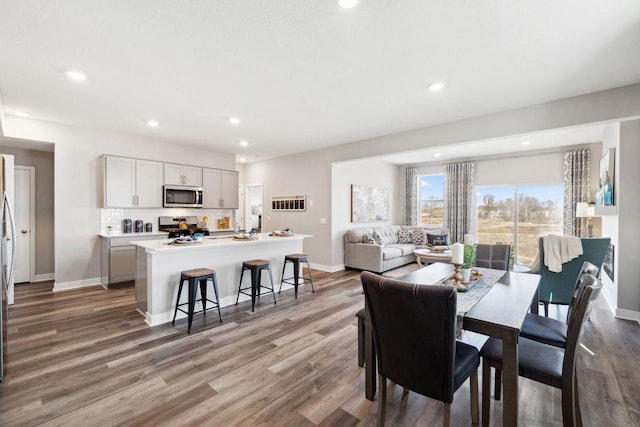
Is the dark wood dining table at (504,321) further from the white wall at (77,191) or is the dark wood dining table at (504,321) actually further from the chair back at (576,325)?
the white wall at (77,191)

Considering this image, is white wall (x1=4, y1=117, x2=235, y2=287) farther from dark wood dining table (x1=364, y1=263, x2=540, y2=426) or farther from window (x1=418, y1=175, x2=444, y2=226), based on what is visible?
window (x1=418, y1=175, x2=444, y2=226)

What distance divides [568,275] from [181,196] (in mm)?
6186

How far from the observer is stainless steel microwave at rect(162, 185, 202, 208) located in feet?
18.1

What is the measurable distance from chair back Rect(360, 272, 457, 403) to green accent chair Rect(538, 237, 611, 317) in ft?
8.51

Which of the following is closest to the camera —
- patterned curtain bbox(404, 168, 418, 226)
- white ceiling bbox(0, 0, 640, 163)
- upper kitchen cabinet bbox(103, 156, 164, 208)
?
white ceiling bbox(0, 0, 640, 163)

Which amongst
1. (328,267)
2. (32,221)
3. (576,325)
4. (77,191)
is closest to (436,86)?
(576,325)

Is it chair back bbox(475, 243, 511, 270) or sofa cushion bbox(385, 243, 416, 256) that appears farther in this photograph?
sofa cushion bbox(385, 243, 416, 256)

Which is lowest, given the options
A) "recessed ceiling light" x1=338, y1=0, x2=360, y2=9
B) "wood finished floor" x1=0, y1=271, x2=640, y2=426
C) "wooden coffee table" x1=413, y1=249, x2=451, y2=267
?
"wood finished floor" x1=0, y1=271, x2=640, y2=426

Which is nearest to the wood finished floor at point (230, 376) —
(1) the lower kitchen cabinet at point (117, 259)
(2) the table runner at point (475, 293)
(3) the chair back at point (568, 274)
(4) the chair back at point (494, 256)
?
(3) the chair back at point (568, 274)

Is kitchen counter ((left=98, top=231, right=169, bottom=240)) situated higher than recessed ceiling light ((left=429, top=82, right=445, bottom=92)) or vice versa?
recessed ceiling light ((left=429, top=82, right=445, bottom=92))

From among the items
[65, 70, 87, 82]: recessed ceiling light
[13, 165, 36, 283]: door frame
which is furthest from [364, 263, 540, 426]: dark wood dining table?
[13, 165, 36, 283]: door frame

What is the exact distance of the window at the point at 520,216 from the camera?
6.34 meters

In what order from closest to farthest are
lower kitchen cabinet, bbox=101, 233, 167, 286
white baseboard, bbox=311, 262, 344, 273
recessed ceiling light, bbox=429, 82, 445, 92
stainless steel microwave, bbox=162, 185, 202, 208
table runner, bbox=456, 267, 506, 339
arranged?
table runner, bbox=456, 267, 506, 339 → recessed ceiling light, bbox=429, 82, 445, 92 → lower kitchen cabinet, bbox=101, 233, 167, 286 → stainless steel microwave, bbox=162, 185, 202, 208 → white baseboard, bbox=311, 262, 344, 273

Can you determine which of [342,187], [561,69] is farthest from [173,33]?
[342,187]
